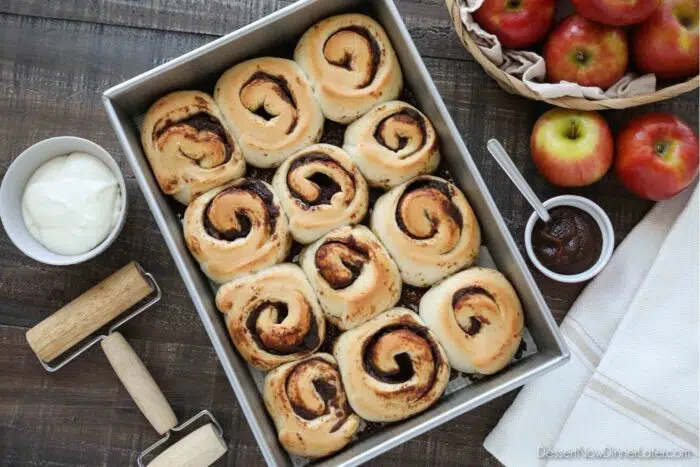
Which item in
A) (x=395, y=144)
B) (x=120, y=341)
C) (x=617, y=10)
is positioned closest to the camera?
(x=617, y=10)

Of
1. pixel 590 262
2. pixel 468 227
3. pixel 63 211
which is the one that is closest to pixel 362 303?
pixel 468 227

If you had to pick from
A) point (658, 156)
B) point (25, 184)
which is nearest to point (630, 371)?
point (658, 156)

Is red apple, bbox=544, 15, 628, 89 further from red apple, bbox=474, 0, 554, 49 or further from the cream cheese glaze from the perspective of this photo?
the cream cheese glaze

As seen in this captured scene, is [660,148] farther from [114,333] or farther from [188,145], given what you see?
[114,333]

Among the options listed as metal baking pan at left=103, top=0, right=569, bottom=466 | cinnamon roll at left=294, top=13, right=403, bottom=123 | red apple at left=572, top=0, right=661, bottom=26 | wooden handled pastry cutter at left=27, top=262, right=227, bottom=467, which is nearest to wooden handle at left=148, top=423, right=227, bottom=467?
wooden handled pastry cutter at left=27, top=262, right=227, bottom=467

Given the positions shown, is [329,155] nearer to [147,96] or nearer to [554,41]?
[147,96]

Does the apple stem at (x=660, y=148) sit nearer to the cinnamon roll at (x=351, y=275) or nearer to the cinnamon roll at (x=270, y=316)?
the cinnamon roll at (x=351, y=275)

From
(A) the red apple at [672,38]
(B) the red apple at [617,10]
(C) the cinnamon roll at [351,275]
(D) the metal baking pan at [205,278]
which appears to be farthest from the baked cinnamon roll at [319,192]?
(A) the red apple at [672,38]
